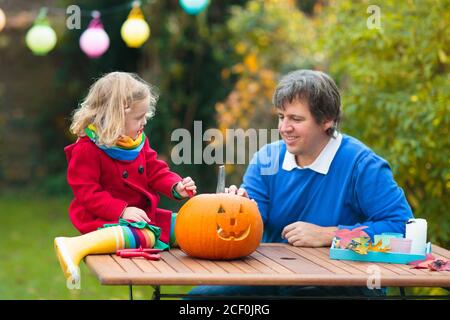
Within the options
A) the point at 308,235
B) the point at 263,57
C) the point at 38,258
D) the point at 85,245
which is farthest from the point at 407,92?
the point at 38,258

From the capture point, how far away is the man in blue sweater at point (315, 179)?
11.6ft

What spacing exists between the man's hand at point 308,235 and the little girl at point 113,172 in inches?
17.7

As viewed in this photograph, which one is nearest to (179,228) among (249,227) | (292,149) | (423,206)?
(249,227)

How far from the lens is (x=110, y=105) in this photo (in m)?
3.28

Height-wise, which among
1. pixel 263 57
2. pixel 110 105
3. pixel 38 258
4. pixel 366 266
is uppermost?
pixel 263 57

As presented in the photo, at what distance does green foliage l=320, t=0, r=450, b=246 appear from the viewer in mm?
4891

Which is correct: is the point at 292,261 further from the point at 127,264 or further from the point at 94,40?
the point at 94,40

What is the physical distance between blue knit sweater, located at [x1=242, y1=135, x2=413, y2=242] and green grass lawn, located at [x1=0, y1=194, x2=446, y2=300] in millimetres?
1544

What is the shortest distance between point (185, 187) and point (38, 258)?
469cm

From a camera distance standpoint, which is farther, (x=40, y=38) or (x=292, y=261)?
(x=40, y=38)

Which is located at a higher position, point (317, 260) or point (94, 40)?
point (94, 40)

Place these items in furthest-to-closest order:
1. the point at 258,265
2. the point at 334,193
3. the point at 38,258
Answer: the point at 38,258, the point at 334,193, the point at 258,265

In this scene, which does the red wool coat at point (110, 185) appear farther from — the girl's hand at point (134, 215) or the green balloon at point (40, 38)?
the green balloon at point (40, 38)
